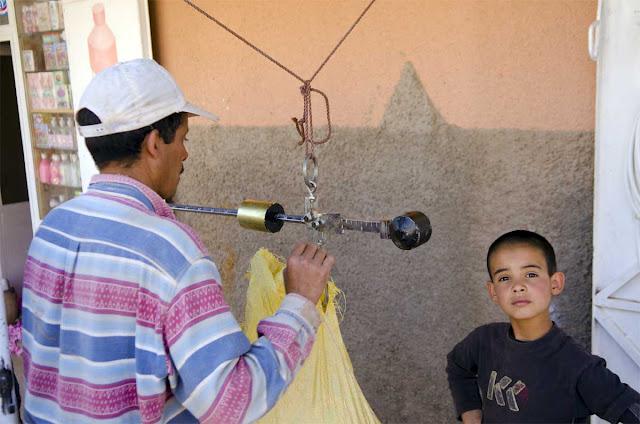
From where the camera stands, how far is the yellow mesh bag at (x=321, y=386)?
1668 millimetres

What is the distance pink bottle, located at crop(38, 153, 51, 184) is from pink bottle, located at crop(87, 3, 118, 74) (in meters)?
1.15

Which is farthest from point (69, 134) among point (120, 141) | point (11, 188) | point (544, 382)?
point (544, 382)

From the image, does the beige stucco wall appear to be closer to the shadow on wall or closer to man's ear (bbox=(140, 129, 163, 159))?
the shadow on wall

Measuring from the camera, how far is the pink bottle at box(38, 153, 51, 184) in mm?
4363

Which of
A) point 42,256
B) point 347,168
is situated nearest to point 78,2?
point 347,168

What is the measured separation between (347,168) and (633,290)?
122 cm

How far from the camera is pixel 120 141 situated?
4.25 feet

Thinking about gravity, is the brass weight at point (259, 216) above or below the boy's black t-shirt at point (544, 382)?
above

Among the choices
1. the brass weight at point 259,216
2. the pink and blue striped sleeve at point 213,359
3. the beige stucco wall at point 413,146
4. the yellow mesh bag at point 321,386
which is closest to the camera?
the pink and blue striped sleeve at point 213,359

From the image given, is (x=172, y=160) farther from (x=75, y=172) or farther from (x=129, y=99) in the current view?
(x=75, y=172)

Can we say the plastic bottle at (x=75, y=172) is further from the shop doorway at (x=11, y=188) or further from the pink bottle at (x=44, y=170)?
the shop doorway at (x=11, y=188)

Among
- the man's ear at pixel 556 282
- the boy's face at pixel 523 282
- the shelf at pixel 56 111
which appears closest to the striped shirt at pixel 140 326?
the boy's face at pixel 523 282

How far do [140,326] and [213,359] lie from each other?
16 centimetres

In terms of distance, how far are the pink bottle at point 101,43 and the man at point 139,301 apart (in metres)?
2.29
